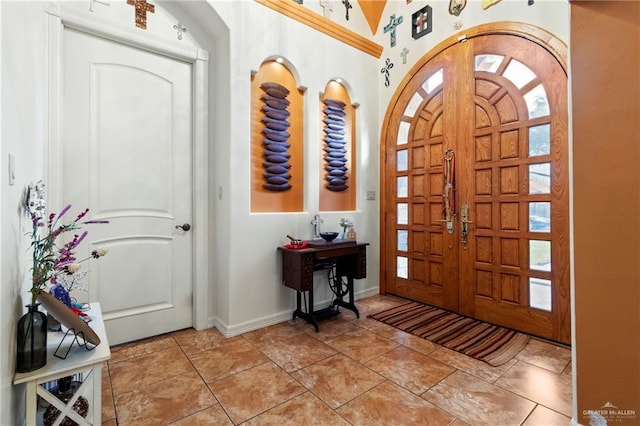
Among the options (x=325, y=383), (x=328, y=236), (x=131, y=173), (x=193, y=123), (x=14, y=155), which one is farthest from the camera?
(x=328, y=236)

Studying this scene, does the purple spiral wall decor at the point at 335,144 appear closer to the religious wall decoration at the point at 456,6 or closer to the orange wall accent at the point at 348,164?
the orange wall accent at the point at 348,164

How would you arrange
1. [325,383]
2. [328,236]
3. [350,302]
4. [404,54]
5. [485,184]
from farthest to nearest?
1. [404,54]
2. [350,302]
3. [328,236]
4. [485,184]
5. [325,383]

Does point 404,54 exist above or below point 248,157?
above

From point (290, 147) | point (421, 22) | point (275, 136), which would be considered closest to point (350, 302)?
point (290, 147)

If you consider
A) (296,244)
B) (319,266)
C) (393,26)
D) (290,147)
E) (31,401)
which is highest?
(393,26)

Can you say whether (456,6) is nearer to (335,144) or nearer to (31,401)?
(335,144)

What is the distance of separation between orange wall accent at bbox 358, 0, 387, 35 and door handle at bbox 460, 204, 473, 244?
2.56 metres

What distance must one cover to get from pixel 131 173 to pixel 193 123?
2.30 ft

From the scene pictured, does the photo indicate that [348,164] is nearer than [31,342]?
No

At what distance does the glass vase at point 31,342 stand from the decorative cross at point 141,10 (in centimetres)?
232

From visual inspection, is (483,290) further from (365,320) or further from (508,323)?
(365,320)

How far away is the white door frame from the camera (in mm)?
2123

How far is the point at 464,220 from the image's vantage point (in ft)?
9.95

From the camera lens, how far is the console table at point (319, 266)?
271 centimetres
